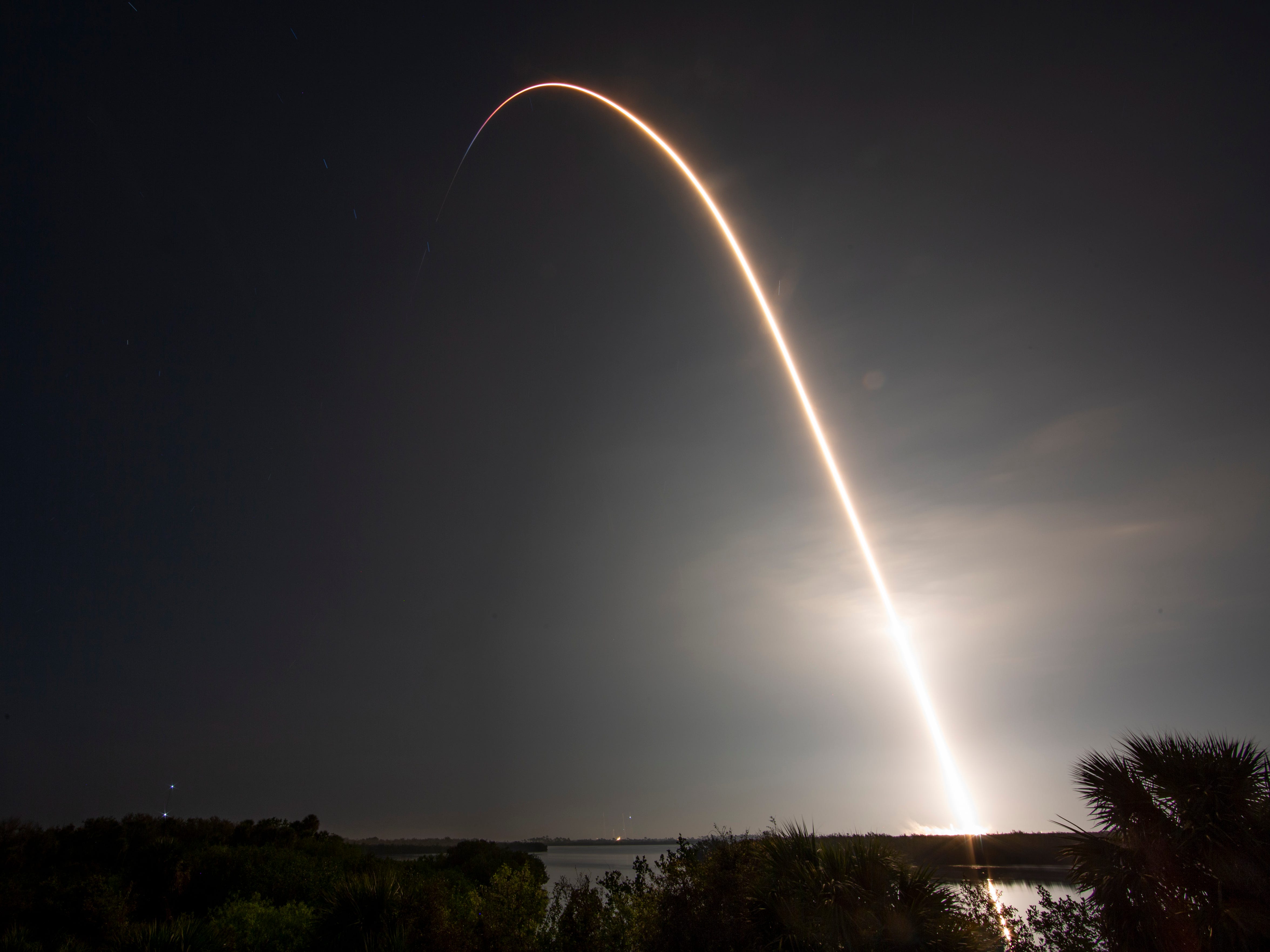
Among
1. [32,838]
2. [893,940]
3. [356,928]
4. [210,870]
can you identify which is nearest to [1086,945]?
[893,940]

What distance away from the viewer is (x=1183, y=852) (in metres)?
10.7

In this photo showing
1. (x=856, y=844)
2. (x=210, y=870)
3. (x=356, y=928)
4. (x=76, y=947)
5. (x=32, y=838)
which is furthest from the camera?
(x=32, y=838)

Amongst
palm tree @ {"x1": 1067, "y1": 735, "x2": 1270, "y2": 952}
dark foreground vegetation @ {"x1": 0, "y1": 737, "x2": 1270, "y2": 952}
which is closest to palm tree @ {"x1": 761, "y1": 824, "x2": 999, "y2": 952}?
dark foreground vegetation @ {"x1": 0, "y1": 737, "x2": 1270, "y2": 952}

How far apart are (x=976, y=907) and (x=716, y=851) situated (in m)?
4.93

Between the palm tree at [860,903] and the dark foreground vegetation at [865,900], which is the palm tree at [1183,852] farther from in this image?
the palm tree at [860,903]

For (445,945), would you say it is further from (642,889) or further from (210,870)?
(210,870)

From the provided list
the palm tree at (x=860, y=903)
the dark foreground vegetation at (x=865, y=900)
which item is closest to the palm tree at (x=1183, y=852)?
the dark foreground vegetation at (x=865, y=900)

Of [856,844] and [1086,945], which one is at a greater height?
[856,844]

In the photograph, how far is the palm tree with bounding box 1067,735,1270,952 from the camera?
389 inches

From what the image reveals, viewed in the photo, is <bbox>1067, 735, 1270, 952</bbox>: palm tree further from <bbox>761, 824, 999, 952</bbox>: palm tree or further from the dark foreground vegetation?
<bbox>761, 824, 999, 952</bbox>: palm tree

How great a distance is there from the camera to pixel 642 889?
13195mm

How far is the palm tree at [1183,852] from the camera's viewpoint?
988 centimetres

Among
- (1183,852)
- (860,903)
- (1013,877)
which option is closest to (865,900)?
(860,903)

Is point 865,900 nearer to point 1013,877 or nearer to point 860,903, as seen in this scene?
point 860,903
